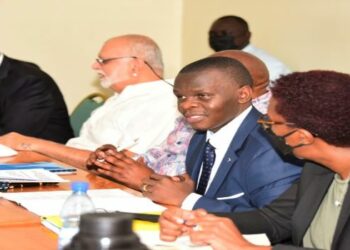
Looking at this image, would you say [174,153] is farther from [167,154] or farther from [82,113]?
[82,113]

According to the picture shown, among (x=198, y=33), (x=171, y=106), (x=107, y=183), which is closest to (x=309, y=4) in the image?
(x=198, y=33)

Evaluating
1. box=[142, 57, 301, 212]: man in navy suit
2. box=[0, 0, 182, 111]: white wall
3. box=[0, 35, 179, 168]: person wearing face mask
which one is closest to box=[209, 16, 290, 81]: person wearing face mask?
box=[0, 0, 182, 111]: white wall

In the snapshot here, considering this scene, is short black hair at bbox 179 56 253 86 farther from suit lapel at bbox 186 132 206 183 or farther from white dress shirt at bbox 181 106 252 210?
suit lapel at bbox 186 132 206 183

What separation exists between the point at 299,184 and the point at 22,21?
4.37m

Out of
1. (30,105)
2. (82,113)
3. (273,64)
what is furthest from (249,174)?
(273,64)

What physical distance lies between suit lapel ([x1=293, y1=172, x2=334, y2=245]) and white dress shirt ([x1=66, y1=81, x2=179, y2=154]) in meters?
1.59

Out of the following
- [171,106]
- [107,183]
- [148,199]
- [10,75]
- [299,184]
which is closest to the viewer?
[299,184]

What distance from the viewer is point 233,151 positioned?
8.11 feet

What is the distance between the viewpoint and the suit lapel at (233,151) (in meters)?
2.46

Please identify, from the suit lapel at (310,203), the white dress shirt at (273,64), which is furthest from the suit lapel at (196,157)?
the white dress shirt at (273,64)

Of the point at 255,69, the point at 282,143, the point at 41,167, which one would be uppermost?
the point at 255,69

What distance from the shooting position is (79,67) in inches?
250

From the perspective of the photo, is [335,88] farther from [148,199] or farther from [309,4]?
[309,4]

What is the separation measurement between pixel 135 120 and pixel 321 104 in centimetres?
201
